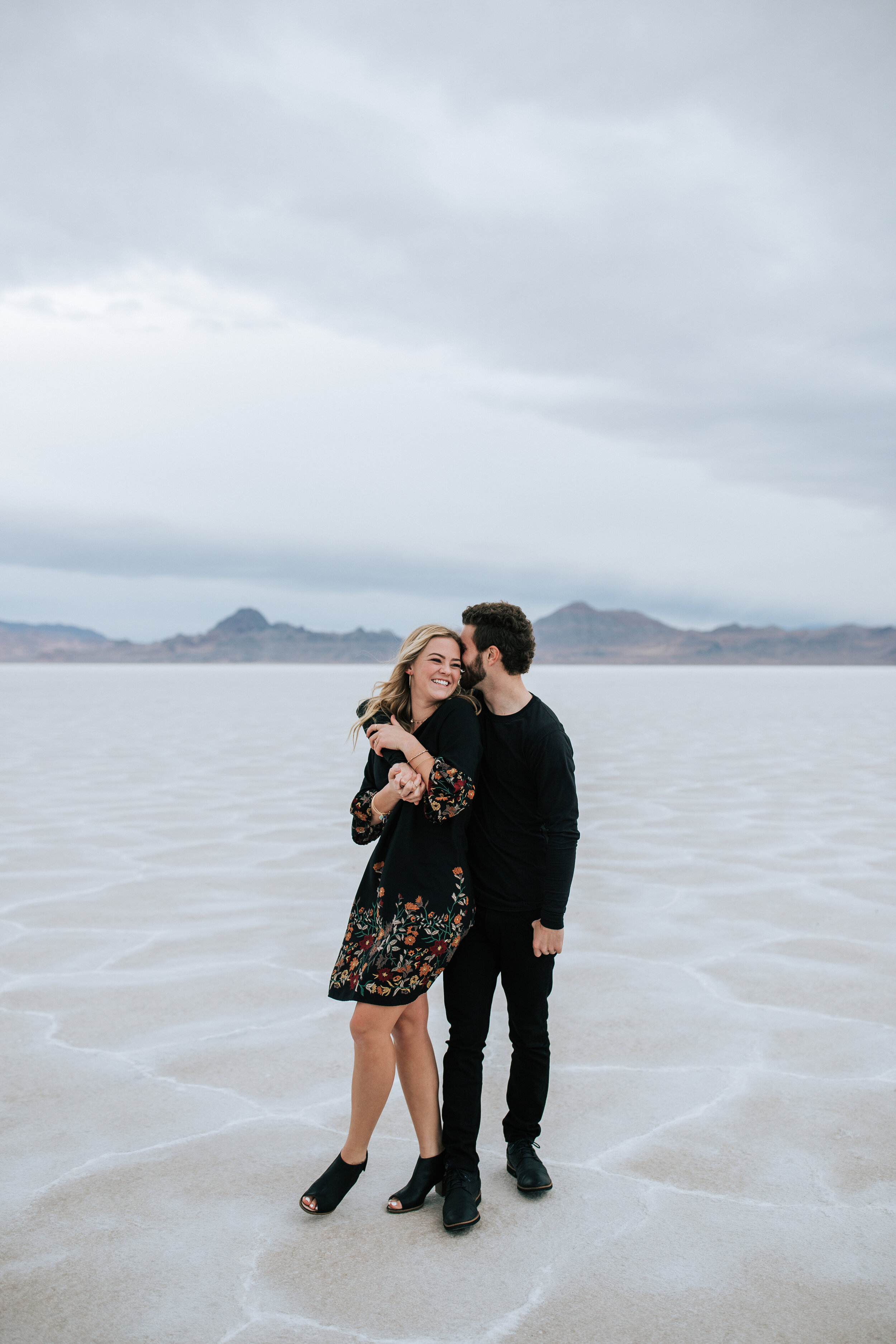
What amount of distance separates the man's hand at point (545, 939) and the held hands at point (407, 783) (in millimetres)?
490

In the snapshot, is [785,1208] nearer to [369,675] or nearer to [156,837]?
[156,837]

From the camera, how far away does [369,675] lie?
8262cm

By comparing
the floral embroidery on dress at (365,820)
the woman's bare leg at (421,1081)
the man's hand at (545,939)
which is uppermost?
the floral embroidery on dress at (365,820)

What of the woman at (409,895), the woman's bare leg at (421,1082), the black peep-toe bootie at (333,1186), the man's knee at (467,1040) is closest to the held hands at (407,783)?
the woman at (409,895)

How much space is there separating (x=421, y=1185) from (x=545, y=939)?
660 millimetres

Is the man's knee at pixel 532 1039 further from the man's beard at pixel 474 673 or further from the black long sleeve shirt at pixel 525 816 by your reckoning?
the man's beard at pixel 474 673

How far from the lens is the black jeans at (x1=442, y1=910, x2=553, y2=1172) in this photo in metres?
2.55

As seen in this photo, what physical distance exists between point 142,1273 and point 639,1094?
5.02 ft

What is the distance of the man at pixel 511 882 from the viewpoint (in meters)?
2.52

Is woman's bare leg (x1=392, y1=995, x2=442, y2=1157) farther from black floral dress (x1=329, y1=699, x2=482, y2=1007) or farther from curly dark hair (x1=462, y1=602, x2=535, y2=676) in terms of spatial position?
curly dark hair (x1=462, y1=602, x2=535, y2=676)

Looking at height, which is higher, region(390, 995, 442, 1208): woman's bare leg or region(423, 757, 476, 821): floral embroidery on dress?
region(423, 757, 476, 821): floral embroidery on dress

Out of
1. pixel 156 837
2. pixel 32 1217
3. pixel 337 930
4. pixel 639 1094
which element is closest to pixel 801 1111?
pixel 639 1094

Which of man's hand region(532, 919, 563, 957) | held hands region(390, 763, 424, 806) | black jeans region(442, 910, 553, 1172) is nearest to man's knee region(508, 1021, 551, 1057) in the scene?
black jeans region(442, 910, 553, 1172)

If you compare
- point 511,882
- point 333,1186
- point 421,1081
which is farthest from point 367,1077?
point 511,882
